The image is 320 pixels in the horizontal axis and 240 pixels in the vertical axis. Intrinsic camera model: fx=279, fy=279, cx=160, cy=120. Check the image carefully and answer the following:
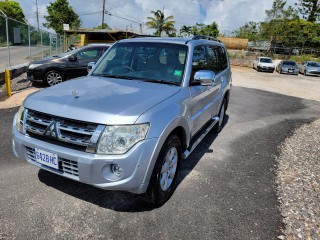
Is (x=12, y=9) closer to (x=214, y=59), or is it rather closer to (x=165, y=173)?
(x=214, y=59)

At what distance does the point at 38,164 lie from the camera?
3.03 m

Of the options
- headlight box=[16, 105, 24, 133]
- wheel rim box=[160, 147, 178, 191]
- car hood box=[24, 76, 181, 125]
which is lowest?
wheel rim box=[160, 147, 178, 191]

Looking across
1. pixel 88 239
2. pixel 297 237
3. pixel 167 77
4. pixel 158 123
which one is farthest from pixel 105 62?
pixel 297 237

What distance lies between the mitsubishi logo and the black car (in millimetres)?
7758

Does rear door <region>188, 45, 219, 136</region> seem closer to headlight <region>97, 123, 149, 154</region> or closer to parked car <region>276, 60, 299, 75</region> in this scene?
headlight <region>97, 123, 149, 154</region>

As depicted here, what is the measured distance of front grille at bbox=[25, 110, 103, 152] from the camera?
8.86 feet

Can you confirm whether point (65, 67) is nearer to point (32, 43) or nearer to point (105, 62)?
point (105, 62)

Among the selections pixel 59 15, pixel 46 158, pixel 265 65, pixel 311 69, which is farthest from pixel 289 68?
pixel 59 15

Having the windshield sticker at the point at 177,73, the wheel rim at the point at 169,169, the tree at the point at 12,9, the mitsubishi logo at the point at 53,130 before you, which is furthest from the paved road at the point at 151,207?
the tree at the point at 12,9

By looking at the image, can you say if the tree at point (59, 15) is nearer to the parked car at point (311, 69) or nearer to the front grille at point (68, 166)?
the parked car at point (311, 69)

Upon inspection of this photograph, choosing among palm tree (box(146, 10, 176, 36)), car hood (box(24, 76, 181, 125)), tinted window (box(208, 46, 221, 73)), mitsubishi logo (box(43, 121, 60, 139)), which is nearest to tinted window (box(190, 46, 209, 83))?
tinted window (box(208, 46, 221, 73))

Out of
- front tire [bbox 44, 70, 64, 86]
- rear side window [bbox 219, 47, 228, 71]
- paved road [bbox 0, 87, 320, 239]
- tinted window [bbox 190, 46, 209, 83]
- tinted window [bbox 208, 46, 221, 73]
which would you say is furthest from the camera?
front tire [bbox 44, 70, 64, 86]

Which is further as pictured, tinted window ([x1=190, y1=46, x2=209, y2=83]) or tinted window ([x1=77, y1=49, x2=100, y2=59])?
tinted window ([x1=77, y1=49, x2=100, y2=59])

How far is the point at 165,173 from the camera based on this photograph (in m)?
3.29
